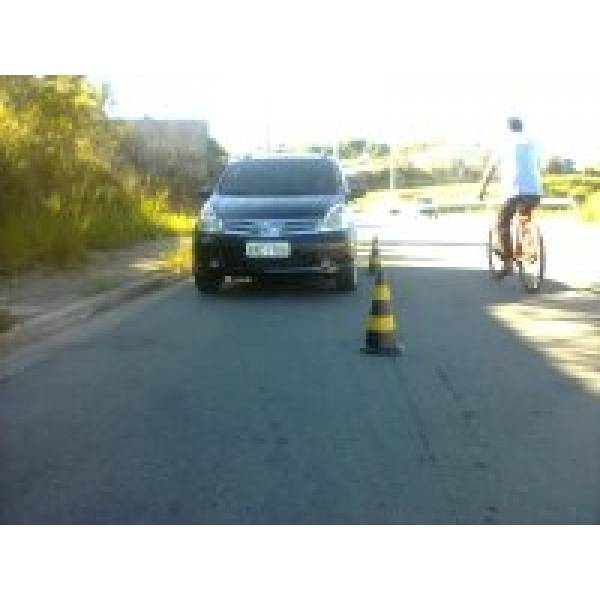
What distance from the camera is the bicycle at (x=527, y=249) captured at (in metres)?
11.9

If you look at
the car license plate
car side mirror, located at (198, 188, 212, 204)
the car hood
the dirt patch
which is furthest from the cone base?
car side mirror, located at (198, 188, 212, 204)

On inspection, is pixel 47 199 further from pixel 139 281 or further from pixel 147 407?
pixel 147 407

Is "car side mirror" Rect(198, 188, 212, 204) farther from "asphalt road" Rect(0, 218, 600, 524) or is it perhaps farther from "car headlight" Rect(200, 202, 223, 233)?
"asphalt road" Rect(0, 218, 600, 524)

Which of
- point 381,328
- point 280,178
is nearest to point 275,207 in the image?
point 280,178

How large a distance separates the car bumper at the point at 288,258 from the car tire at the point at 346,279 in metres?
0.11

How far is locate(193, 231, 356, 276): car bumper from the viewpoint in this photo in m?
11.7

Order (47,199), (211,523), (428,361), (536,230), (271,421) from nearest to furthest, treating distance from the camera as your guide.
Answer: (211,523) → (271,421) → (428,361) → (536,230) → (47,199)

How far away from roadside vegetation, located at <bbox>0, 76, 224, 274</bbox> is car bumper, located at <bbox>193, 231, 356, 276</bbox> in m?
2.60

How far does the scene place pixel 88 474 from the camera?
15.7ft

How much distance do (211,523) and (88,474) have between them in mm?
946

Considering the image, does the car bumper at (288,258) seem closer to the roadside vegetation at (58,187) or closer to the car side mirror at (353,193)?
the car side mirror at (353,193)

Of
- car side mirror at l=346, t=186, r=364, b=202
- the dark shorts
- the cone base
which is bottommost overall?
the cone base

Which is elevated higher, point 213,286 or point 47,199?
point 47,199

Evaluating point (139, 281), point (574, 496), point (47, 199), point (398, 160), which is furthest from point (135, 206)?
point (398, 160)
